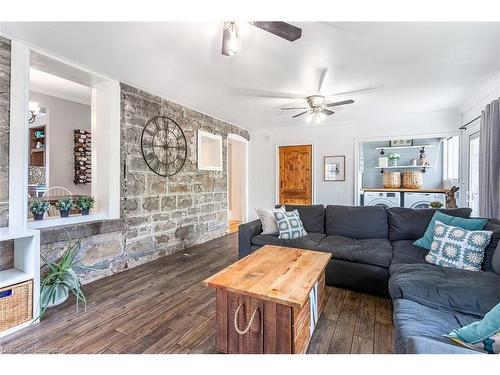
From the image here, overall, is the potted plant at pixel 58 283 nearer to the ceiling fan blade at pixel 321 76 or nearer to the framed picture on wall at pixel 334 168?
the ceiling fan blade at pixel 321 76

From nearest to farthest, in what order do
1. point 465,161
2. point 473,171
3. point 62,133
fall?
point 473,171
point 465,161
point 62,133

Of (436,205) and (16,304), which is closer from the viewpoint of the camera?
(16,304)

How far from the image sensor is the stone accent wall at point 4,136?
204 centimetres

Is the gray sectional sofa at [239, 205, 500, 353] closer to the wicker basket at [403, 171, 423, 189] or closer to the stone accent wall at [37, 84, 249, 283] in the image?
the stone accent wall at [37, 84, 249, 283]

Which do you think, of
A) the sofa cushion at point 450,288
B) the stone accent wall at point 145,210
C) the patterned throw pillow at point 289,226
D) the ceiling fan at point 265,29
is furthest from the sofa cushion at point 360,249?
the stone accent wall at point 145,210

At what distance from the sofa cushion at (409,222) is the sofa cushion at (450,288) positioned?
38.3 inches

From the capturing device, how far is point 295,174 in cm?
580

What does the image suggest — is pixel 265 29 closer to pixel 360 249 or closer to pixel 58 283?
pixel 360 249

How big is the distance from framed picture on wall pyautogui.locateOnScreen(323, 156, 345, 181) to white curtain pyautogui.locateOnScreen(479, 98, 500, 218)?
234 centimetres

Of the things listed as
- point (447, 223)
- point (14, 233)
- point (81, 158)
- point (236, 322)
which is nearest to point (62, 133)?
point (81, 158)

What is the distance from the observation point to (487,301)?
1.46m

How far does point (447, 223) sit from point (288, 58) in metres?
2.25
